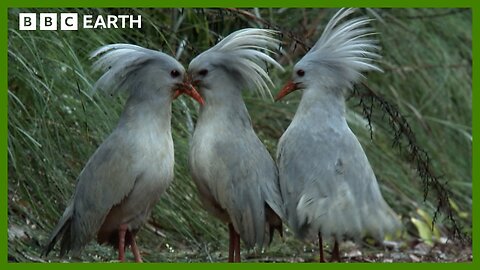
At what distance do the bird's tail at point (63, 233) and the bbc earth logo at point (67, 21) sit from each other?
113 centimetres

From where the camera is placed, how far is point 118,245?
15.5ft

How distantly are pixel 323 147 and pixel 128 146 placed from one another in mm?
711

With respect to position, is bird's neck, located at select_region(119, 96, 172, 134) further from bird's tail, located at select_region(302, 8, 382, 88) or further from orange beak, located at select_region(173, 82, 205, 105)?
bird's tail, located at select_region(302, 8, 382, 88)

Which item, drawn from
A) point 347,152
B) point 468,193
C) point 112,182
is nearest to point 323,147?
point 347,152

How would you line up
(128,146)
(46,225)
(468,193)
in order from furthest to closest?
(468,193) → (46,225) → (128,146)

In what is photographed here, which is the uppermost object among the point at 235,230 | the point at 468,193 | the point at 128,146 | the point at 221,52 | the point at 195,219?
the point at 221,52

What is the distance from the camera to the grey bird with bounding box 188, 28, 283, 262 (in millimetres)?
4527

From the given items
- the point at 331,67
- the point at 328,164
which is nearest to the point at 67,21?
the point at 331,67

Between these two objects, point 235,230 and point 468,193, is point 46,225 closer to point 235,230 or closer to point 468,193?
point 235,230

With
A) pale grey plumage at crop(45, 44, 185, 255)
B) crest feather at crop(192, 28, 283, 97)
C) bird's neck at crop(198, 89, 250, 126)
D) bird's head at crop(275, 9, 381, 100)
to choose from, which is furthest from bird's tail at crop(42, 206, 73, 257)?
bird's head at crop(275, 9, 381, 100)

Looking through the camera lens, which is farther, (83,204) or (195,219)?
(195,219)

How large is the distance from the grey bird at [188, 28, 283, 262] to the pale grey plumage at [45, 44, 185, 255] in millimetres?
116

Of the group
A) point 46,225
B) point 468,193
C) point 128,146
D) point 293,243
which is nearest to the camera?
point 128,146

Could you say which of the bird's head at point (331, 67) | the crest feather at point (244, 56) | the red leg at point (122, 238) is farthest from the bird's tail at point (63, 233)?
the bird's head at point (331, 67)
